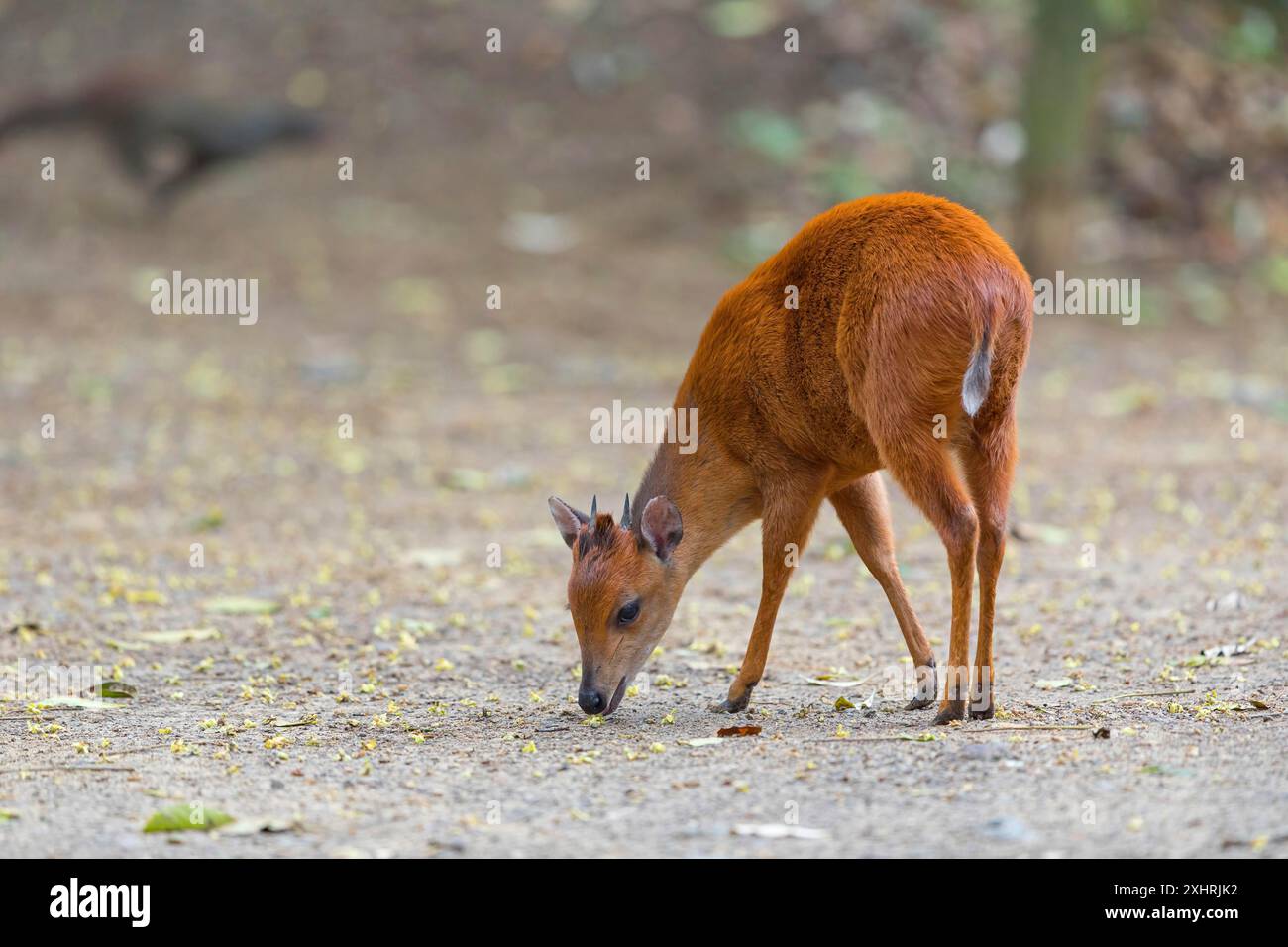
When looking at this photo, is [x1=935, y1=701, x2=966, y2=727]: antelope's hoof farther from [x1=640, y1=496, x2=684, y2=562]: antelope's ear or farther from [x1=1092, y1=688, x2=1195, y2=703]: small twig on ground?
[x1=640, y1=496, x2=684, y2=562]: antelope's ear

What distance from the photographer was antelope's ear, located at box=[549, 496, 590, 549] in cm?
529

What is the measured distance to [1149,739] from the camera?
4.48 meters

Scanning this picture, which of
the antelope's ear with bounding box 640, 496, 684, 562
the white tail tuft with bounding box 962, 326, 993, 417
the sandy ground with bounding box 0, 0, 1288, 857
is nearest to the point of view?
the sandy ground with bounding box 0, 0, 1288, 857

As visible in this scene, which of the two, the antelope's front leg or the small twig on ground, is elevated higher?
the antelope's front leg

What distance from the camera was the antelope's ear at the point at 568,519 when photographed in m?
5.29

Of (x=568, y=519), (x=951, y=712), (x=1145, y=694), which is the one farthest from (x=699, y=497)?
(x=1145, y=694)

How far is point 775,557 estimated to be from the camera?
523 cm

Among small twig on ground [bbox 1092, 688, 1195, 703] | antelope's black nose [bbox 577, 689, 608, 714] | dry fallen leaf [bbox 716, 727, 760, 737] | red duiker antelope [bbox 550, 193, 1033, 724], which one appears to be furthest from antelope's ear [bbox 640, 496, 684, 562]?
small twig on ground [bbox 1092, 688, 1195, 703]

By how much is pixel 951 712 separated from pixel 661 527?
3.55ft

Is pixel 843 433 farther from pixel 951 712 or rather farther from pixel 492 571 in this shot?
pixel 492 571

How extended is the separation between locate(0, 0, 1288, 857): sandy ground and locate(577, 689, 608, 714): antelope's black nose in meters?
0.07

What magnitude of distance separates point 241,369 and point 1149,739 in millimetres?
8378

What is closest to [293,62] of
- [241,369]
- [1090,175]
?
[241,369]
